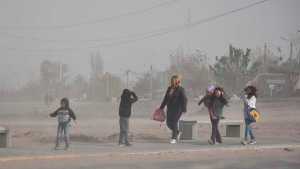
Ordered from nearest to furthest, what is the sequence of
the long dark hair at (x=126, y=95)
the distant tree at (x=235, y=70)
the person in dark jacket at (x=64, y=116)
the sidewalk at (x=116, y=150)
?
the sidewalk at (x=116, y=150)
the person in dark jacket at (x=64, y=116)
the long dark hair at (x=126, y=95)
the distant tree at (x=235, y=70)

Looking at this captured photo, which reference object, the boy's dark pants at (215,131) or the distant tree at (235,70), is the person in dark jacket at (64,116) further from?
the distant tree at (235,70)

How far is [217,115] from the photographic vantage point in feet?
46.0

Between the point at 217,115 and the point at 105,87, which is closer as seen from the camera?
the point at 217,115

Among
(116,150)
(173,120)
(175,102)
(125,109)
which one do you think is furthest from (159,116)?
(116,150)

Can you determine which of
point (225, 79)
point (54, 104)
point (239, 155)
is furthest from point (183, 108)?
point (225, 79)

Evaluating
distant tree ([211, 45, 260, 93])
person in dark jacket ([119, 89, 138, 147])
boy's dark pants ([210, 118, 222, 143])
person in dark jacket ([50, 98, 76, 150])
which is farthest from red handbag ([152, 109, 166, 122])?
distant tree ([211, 45, 260, 93])

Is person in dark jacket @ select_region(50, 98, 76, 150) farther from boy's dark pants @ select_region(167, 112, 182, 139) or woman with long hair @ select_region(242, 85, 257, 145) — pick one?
woman with long hair @ select_region(242, 85, 257, 145)

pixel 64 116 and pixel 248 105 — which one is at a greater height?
pixel 248 105

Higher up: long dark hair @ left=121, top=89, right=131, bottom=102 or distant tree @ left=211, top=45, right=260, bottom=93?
distant tree @ left=211, top=45, right=260, bottom=93

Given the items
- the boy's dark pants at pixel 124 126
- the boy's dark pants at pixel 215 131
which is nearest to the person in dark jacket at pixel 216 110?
the boy's dark pants at pixel 215 131

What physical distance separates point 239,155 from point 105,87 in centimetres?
5224

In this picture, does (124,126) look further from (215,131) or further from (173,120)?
(215,131)

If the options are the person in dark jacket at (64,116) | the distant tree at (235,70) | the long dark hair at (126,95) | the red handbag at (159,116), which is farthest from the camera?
the distant tree at (235,70)

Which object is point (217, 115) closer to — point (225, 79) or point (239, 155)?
point (239, 155)
